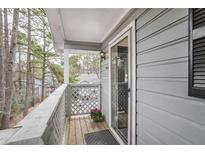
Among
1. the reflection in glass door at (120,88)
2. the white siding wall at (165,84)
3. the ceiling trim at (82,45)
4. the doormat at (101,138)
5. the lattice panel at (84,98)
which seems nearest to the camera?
the white siding wall at (165,84)

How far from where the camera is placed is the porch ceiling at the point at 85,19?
2238 millimetres

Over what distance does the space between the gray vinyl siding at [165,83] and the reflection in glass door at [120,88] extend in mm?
568

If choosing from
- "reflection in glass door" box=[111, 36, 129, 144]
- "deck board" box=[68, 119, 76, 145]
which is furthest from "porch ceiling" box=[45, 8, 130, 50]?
"deck board" box=[68, 119, 76, 145]

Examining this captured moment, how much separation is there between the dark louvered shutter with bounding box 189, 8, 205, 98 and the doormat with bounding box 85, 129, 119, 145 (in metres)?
2.17

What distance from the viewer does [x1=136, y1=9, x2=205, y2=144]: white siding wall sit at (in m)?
1.13

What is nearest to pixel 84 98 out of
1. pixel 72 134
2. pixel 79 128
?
pixel 79 128

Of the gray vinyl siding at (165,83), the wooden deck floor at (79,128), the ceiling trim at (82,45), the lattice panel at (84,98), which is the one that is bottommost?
the wooden deck floor at (79,128)

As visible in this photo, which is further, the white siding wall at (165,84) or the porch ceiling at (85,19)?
the porch ceiling at (85,19)

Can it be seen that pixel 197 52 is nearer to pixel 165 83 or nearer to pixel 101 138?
pixel 165 83

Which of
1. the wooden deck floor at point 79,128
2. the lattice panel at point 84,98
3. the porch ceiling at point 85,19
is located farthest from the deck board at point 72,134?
the porch ceiling at point 85,19

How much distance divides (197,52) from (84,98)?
3.95 metres

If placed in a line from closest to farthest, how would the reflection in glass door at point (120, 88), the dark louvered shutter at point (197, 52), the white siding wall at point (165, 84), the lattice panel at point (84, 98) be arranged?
the dark louvered shutter at point (197, 52), the white siding wall at point (165, 84), the reflection in glass door at point (120, 88), the lattice panel at point (84, 98)

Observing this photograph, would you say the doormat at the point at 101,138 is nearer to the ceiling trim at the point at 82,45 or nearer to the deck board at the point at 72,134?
the deck board at the point at 72,134
